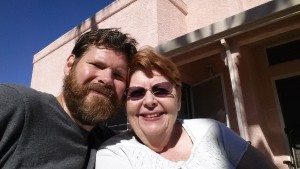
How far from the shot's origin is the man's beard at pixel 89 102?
1908mm

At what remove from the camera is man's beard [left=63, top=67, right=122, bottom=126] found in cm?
191

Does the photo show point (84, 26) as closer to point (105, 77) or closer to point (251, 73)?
point (251, 73)

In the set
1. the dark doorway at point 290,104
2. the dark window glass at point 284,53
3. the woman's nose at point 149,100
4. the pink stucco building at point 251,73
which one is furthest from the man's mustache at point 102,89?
the dark window glass at point 284,53

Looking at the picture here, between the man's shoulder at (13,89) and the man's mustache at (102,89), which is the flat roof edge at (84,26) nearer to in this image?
the man's mustache at (102,89)

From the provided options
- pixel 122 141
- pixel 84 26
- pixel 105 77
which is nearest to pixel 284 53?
pixel 105 77

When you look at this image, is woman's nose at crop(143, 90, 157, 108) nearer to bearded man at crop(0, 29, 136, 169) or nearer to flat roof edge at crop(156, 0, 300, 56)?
bearded man at crop(0, 29, 136, 169)

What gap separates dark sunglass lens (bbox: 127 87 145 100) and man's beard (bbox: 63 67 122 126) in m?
0.13

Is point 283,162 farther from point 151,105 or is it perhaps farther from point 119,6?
point 119,6

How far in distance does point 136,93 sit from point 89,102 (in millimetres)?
371

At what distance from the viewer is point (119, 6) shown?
979 centimetres

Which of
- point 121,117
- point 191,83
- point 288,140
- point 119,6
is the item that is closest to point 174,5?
point 119,6

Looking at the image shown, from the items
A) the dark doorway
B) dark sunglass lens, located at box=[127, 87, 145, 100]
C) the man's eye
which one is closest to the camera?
dark sunglass lens, located at box=[127, 87, 145, 100]

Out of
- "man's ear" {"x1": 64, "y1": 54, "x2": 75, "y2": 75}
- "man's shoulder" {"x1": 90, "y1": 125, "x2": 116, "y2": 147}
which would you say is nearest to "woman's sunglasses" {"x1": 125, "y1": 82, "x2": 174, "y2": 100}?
"man's shoulder" {"x1": 90, "y1": 125, "x2": 116, "y2": 147}

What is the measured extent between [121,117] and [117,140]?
5.31 meters
